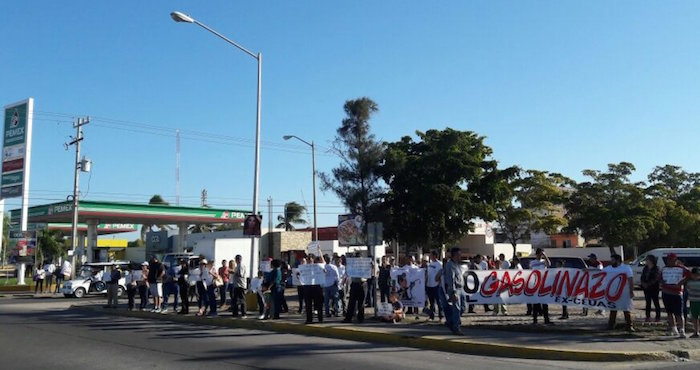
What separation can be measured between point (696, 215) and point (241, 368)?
53174 millimetres

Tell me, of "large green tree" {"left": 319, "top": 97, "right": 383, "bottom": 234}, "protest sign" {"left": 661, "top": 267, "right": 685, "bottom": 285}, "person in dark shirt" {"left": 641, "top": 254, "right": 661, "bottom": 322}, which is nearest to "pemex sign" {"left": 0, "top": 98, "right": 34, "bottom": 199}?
"large green tree" {"left": 319, "top": 97, "right": 383, "bottom": 234}

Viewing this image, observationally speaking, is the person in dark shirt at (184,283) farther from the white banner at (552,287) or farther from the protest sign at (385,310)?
the white banner at (552,287)

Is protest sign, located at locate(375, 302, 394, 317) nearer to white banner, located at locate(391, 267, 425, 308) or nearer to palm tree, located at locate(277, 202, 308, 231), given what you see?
white banner, located at locate(391, 267, 425, 308)

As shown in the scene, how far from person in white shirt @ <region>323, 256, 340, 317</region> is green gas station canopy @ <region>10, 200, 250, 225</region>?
3084 centimetres

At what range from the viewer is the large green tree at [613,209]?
152ft

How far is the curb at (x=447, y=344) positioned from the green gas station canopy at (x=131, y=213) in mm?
30543

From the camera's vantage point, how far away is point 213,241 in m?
31.3

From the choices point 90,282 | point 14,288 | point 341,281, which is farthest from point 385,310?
point 14,288

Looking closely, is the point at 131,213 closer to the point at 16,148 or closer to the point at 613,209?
the point at 16,148

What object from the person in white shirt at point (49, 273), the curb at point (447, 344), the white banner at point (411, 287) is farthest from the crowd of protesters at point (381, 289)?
the person in white shirt at point (49, 273)

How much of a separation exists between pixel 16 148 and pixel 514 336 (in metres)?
35.9

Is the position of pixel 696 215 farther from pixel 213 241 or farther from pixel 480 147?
pixel 213 241

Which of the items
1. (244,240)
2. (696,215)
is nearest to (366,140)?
(244,240)

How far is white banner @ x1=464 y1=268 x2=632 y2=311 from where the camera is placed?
46.0ft
